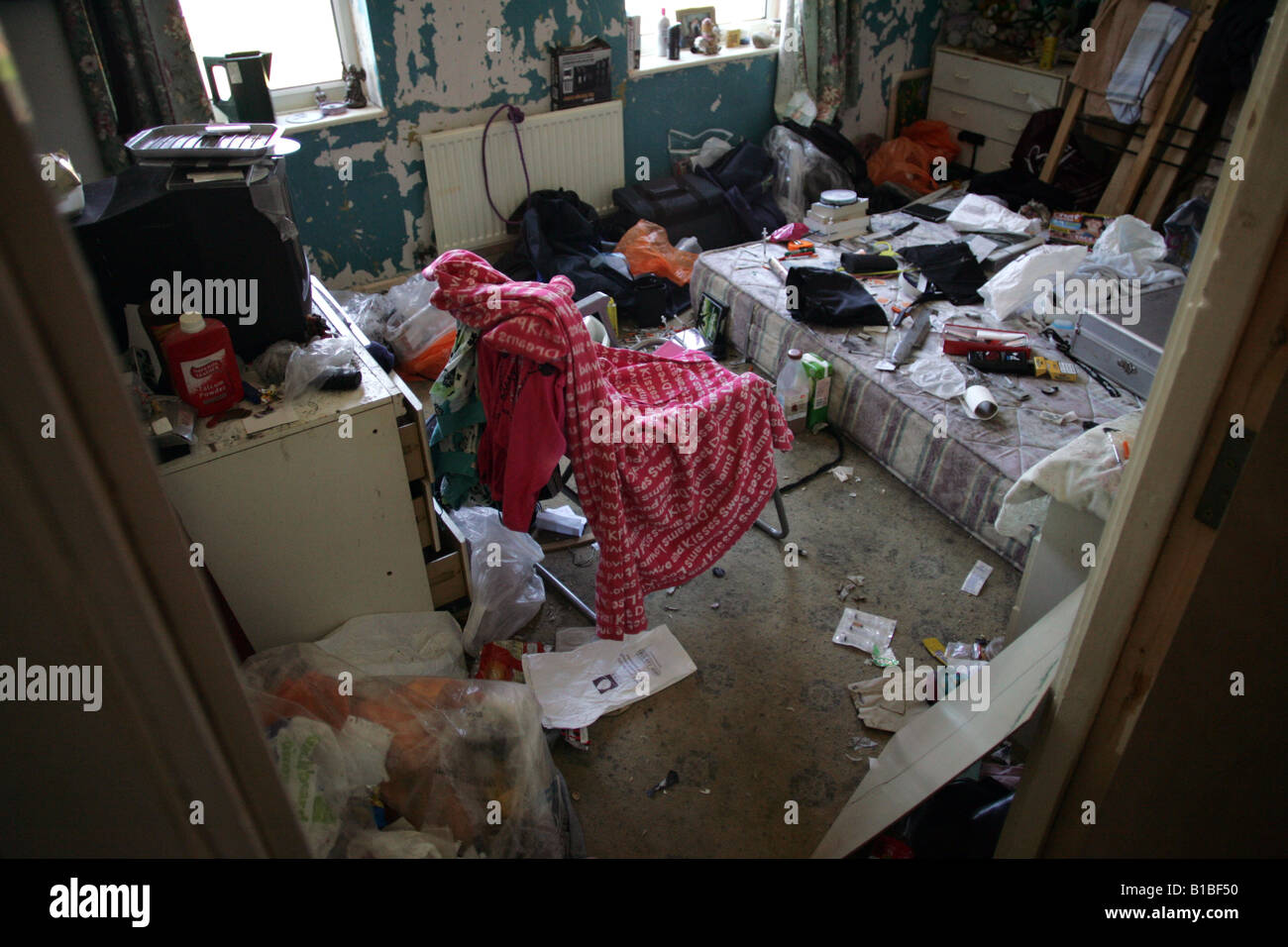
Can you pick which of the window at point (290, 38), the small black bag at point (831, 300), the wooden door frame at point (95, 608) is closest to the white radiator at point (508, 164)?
the window at point (290, 38)

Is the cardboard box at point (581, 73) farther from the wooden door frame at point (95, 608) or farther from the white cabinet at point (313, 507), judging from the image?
the wooden door frame at point (95, 608)

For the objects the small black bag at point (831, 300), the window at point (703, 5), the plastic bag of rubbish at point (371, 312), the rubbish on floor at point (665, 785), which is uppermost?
the window at point (703, 5)

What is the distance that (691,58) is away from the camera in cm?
432

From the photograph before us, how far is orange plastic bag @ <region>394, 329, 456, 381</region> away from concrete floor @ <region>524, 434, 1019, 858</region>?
108 centimetres

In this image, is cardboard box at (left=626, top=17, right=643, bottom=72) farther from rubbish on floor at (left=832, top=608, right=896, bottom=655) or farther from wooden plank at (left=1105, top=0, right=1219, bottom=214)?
rubbish on floor at (left=832, top=608, right=896, bottom=655)

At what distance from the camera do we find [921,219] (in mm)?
3898

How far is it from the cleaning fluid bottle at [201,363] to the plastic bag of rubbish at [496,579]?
0.76m

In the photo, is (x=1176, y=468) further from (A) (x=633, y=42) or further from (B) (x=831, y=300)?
(A) (x=633, y=42)

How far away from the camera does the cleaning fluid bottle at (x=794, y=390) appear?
3.01m

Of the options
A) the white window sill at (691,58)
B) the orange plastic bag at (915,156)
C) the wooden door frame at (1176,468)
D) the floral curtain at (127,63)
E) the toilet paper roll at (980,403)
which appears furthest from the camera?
the orange plastic bag at (915,156)

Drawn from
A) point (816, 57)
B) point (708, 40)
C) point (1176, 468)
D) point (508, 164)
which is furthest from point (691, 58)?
point (1176, 468)

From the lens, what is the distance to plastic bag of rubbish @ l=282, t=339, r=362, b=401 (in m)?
1.86

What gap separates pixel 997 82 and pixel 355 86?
3295mm

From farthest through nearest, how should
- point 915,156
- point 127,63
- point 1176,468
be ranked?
point 915,156
point 127,63
point 1176,468
